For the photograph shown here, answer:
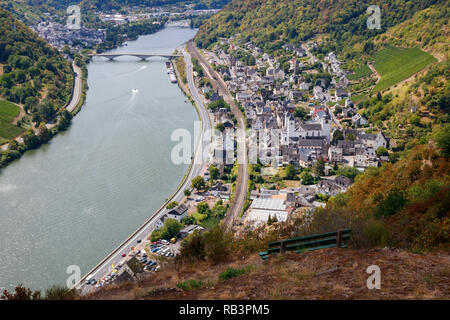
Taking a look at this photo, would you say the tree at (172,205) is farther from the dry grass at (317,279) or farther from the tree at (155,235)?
the dry grass at (317,279)

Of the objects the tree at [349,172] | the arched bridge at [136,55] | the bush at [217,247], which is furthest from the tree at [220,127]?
the arched bridge at [136,55]

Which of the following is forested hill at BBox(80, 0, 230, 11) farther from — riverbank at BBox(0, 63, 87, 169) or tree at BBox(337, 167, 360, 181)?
tree at BBox(337, 167, 360, 181)

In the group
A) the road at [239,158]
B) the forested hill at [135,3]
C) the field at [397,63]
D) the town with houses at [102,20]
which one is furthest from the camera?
the forested hill at [135,3]

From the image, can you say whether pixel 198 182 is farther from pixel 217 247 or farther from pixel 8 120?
pixel 8 120

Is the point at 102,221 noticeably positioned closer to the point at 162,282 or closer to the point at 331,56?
the point at 162,282

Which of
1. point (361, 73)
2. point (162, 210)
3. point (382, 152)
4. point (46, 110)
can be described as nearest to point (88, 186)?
point (162, 210)

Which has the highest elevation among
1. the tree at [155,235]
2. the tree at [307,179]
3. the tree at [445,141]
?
the tree at [445,141]
